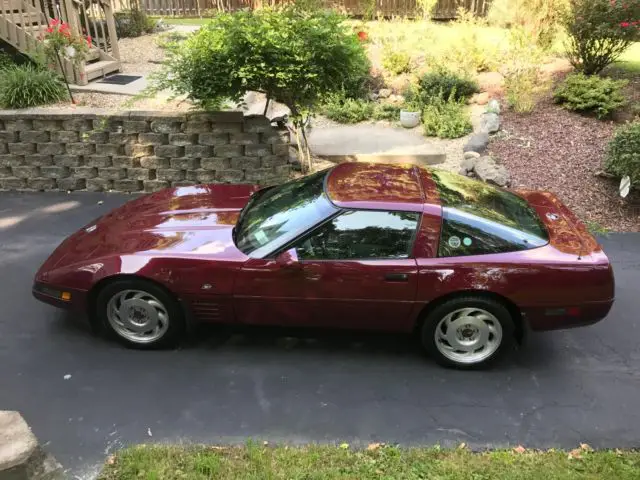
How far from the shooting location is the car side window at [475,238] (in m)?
3.83

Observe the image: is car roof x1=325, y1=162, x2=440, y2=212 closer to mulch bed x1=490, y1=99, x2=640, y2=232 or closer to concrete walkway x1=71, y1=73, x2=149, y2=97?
mulch bed x1=490, y1=99, x2=640, y2=232

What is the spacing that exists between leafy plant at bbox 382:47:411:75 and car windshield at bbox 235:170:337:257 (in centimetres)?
732

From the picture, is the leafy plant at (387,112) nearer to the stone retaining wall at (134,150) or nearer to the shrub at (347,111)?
the shrub at (347,111)

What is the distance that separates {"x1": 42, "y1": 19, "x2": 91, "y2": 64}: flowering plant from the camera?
8078 millimetres

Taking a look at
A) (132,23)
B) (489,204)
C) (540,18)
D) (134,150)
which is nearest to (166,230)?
(489,204)

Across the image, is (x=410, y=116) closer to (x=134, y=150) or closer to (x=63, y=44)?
(x=134, y=150)

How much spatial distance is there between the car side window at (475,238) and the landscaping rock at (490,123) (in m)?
5.03

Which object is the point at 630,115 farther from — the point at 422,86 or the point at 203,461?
the point at 203,461

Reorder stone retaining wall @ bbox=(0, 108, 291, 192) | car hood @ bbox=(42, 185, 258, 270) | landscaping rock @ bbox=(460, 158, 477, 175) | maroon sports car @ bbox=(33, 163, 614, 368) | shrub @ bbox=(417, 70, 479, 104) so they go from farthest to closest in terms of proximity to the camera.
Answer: shrub @ bbox=(417, 70, 479, 104)
landscaping rock @ bbox=(460, 158, 477, 175)
stone retaining wall @ bbox=(0, 108, 291, 192)
car hood @ bbox=(42, 185, 258, 270)
maroon sports car @ bbox=(33, 163, 614, 368)

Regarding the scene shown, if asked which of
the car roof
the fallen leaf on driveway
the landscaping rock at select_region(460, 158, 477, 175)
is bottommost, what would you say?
the fallen leaf on driveway

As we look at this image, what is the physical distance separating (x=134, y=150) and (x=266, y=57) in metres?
2.26

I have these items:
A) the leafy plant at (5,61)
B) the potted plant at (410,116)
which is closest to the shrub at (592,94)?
the potted plant at (410,116)

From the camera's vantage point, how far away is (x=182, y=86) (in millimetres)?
6719

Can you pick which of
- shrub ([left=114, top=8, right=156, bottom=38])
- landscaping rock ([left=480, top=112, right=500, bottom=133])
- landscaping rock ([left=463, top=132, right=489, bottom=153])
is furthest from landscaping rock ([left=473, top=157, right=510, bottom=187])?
shrub ([left=114, top=8, right=156, bottom=38])
